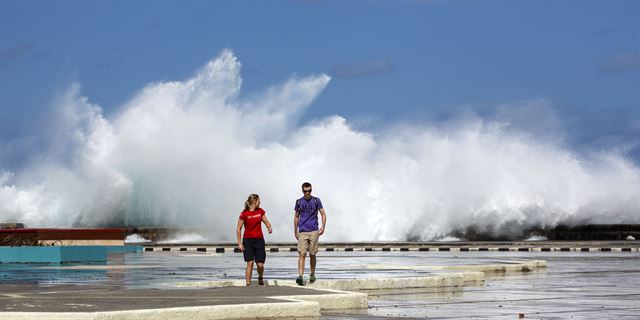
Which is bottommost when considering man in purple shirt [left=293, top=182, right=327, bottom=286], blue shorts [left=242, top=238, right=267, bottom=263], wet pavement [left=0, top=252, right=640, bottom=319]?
wet pavement [left=0, top=252, right=640, bottom=319]

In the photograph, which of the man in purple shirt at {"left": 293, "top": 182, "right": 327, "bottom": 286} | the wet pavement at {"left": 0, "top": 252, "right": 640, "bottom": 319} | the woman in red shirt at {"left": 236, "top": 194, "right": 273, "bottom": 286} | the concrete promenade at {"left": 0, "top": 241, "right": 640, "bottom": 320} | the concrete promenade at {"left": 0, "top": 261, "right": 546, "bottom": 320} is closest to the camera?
the concrete promenade at {"left": 0, "top": 261, "right": 546, "bottom": 320}

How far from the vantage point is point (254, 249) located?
17094 millimetres

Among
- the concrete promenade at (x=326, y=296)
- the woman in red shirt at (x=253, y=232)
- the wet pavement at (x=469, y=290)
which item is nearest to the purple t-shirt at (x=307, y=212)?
the woman in red shirt at (x=253, y=232)

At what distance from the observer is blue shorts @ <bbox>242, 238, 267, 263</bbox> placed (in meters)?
17.0

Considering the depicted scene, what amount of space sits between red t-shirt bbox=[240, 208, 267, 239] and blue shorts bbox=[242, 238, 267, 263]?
72 millimetres

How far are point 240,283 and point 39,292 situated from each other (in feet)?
10.6

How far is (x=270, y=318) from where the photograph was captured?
39.0 ft

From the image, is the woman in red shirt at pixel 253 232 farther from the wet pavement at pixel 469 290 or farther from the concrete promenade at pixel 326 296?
the wet pavement at pixel 469 290

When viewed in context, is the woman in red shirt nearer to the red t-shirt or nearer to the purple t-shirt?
the red t-shirt

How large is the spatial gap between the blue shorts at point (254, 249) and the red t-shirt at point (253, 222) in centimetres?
7

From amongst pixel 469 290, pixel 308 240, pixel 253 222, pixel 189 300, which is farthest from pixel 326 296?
pixel 469 290

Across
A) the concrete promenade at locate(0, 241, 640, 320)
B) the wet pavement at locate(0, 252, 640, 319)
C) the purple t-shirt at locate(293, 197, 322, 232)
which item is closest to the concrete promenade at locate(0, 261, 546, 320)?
the concrete promenade at locate(0, 241, 640, 320)

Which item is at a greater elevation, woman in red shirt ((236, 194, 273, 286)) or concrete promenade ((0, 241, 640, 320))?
woman in red shirt ((236, 194, 273, 286))

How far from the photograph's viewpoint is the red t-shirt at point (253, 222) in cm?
1702
